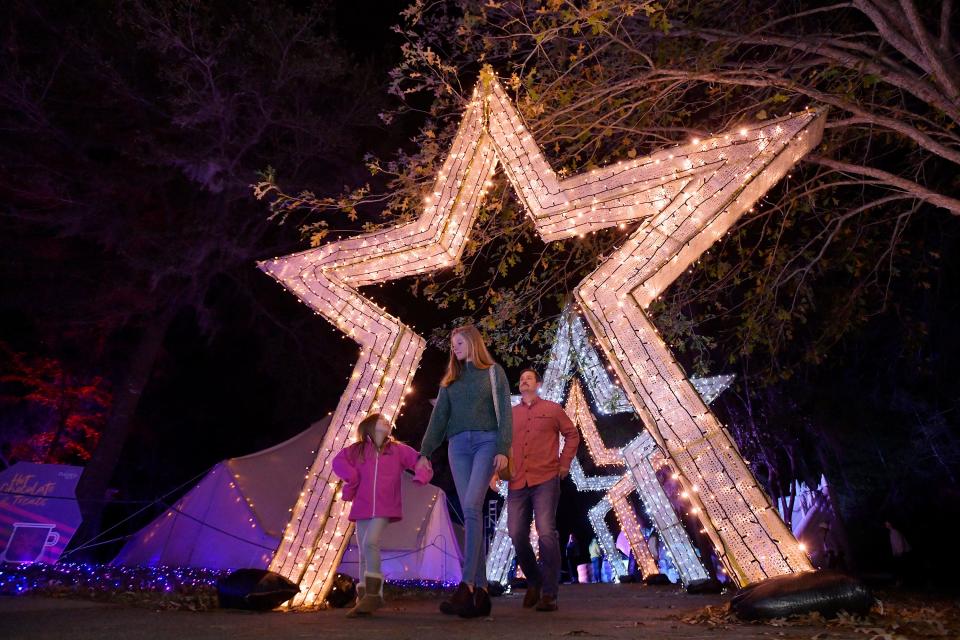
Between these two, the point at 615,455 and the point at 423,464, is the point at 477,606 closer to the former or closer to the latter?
the point at 423,464

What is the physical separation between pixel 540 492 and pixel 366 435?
1479 mm

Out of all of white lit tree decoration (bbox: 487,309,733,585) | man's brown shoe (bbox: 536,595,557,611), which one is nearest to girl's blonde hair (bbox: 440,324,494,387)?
man's brown shoe (bbox: 536,595,557,611)

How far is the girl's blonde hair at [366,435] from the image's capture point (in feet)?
20.1

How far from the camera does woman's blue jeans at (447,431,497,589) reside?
5.36 metres

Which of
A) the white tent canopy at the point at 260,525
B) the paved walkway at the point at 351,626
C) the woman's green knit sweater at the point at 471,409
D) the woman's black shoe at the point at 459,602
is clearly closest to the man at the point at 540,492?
the paved walkway at the point at 351,626

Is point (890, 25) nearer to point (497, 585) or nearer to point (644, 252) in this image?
point (644, 252)

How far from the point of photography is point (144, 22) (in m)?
13.2

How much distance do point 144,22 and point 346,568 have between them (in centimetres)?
964

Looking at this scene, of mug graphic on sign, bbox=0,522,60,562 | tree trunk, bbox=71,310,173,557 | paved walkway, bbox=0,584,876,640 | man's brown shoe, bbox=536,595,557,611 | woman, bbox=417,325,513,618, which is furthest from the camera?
mug graphic on sign, bbox=0,522,60,562

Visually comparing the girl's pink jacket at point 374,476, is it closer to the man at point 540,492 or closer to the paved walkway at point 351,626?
the paved walkway at point 351,626

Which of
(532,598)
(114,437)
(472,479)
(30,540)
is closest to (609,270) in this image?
(472,479)

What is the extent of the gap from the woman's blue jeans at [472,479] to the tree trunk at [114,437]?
41.7 feet

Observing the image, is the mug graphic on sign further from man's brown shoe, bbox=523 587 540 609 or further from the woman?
the woman

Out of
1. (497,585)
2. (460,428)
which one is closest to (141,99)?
(497,585)
